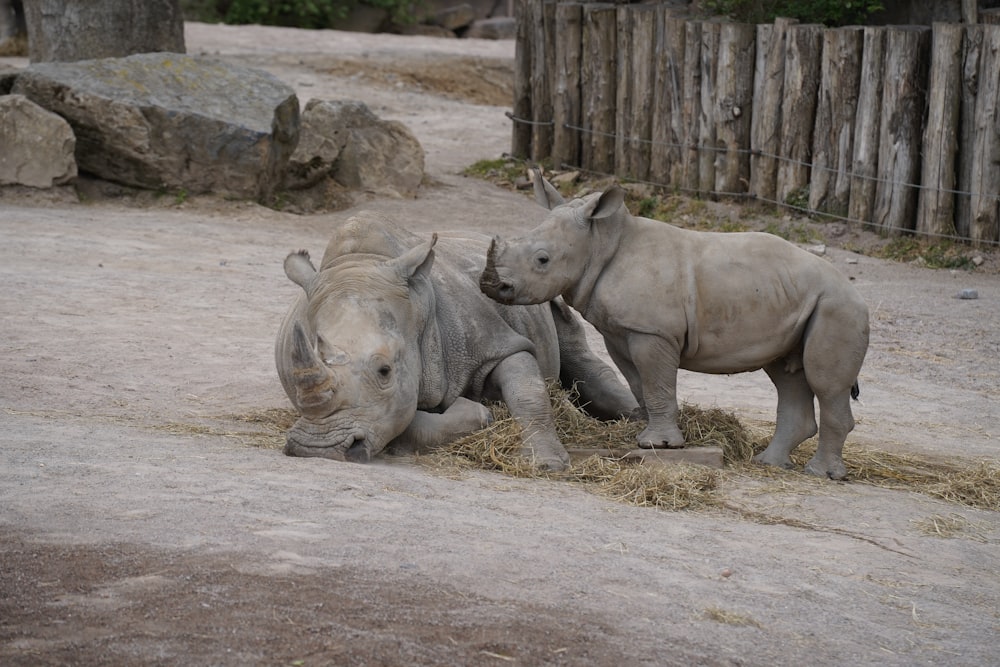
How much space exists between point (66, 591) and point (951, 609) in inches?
112

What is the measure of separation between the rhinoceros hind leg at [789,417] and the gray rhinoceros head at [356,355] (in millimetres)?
1788

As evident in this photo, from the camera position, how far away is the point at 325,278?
6.37 m

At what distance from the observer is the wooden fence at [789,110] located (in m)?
12.1

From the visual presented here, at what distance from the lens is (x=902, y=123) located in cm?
1241

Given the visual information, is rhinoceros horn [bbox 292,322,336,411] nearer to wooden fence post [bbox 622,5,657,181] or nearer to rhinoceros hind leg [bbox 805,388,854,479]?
rhinoceros hind leg [bbox 805,388,854,479]

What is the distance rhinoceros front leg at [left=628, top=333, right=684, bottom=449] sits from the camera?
635 centimetres

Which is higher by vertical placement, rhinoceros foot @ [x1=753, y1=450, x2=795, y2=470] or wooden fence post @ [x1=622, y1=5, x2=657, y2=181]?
wooden fence post @ [x1=622, y1=5, x2=657, y2=181]

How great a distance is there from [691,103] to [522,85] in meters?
3.10

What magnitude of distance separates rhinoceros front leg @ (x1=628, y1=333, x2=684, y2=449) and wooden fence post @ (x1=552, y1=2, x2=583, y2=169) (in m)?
9.61

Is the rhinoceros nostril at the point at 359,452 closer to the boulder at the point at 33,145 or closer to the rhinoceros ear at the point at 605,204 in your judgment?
the rhinoceros ear at the point at 605,204

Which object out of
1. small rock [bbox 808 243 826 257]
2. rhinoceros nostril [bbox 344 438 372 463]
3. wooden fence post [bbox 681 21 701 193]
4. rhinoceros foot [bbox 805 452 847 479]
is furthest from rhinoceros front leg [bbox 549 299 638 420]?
wooden fence post [bbox 681 21 701 193]

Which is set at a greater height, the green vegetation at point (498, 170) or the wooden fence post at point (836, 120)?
the wooden fence post at point (836, 120)

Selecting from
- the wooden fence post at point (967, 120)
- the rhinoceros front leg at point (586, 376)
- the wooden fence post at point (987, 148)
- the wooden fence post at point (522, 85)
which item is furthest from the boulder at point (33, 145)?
the wooden fence post at point (987, 148)

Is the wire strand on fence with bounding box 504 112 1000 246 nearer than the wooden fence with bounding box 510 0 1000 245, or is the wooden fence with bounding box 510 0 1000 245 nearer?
the wooden fence with bounding box 510 0 1000 245
